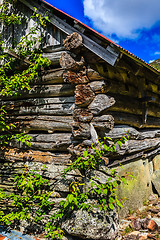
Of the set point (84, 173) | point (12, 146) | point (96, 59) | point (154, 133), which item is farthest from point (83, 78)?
point (154, 133)

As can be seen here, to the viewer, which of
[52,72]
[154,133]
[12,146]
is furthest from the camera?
[154,133]

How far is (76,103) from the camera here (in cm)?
374

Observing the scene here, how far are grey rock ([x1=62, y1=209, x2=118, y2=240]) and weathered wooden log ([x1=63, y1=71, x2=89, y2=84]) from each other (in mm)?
2216

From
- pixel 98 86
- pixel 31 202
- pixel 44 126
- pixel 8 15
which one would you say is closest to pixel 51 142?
pixel 44 126

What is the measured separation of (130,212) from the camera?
4.47 meters

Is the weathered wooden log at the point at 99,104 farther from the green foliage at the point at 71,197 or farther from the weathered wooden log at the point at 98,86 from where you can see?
the green foliage at the point at 71,197

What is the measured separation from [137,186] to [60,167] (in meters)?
2.10

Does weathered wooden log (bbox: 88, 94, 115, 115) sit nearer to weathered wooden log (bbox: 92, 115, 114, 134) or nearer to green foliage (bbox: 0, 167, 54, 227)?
weathered wooden log (bbox: 92, 115, 114, 134)

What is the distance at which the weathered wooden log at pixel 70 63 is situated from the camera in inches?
145

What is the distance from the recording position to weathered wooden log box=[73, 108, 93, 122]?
3658mm

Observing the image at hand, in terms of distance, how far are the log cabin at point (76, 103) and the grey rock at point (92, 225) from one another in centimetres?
58

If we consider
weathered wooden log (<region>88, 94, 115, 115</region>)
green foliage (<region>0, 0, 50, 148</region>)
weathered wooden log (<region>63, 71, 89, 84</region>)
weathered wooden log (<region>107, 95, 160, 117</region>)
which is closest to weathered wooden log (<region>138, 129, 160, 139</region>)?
weathered wooden log (<region>107, 95, 160, 117</region>)

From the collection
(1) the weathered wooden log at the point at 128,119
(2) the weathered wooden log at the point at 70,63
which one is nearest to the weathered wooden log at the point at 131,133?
(1) the weathered wooden log at the point at 128,119

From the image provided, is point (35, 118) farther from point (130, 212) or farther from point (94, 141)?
point (130, 212)
